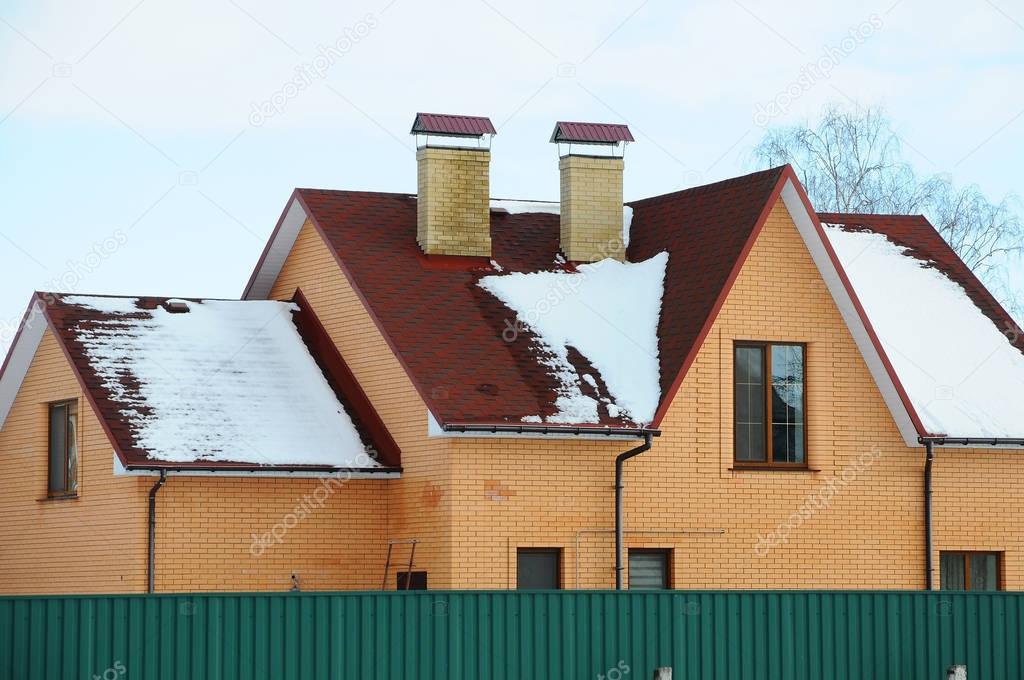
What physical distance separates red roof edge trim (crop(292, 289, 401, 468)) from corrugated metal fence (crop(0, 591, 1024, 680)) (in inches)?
240

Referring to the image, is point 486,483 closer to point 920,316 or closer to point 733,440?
point 733,440

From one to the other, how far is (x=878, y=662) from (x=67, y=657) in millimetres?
8342

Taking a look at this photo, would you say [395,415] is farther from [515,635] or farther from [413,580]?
[515,635]

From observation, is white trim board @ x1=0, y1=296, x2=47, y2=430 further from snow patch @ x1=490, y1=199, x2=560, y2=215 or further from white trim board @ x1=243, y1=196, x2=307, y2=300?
snow patch @ x1=490, y1=199, x2=560, y2=215

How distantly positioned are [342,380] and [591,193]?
14.8 feet

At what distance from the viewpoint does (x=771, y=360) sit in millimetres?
24516

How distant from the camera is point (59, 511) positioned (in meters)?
25.1

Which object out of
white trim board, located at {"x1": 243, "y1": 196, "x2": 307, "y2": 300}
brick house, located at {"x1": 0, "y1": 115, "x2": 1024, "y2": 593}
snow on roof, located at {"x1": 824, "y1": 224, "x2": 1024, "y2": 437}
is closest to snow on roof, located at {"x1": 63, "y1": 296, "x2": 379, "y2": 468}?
brick house, located at {"x1": 0, "y1": 115, "x2": 1024, "y2": 593}

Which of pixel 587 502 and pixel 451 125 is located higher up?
→ pixel 451 125

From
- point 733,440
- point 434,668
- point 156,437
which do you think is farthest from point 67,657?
point 733,440

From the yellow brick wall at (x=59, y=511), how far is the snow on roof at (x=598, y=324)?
5190 mm

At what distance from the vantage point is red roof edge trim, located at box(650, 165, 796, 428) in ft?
76.2

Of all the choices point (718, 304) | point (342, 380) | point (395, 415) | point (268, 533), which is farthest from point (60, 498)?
point (718, 304)

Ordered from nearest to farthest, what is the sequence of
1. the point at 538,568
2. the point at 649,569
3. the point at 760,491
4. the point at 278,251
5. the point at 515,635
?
1. the point at 515,635
2. the point at 538,568
3. the point at 649,569
4. the point at 760,491
5. the point at 278,251
